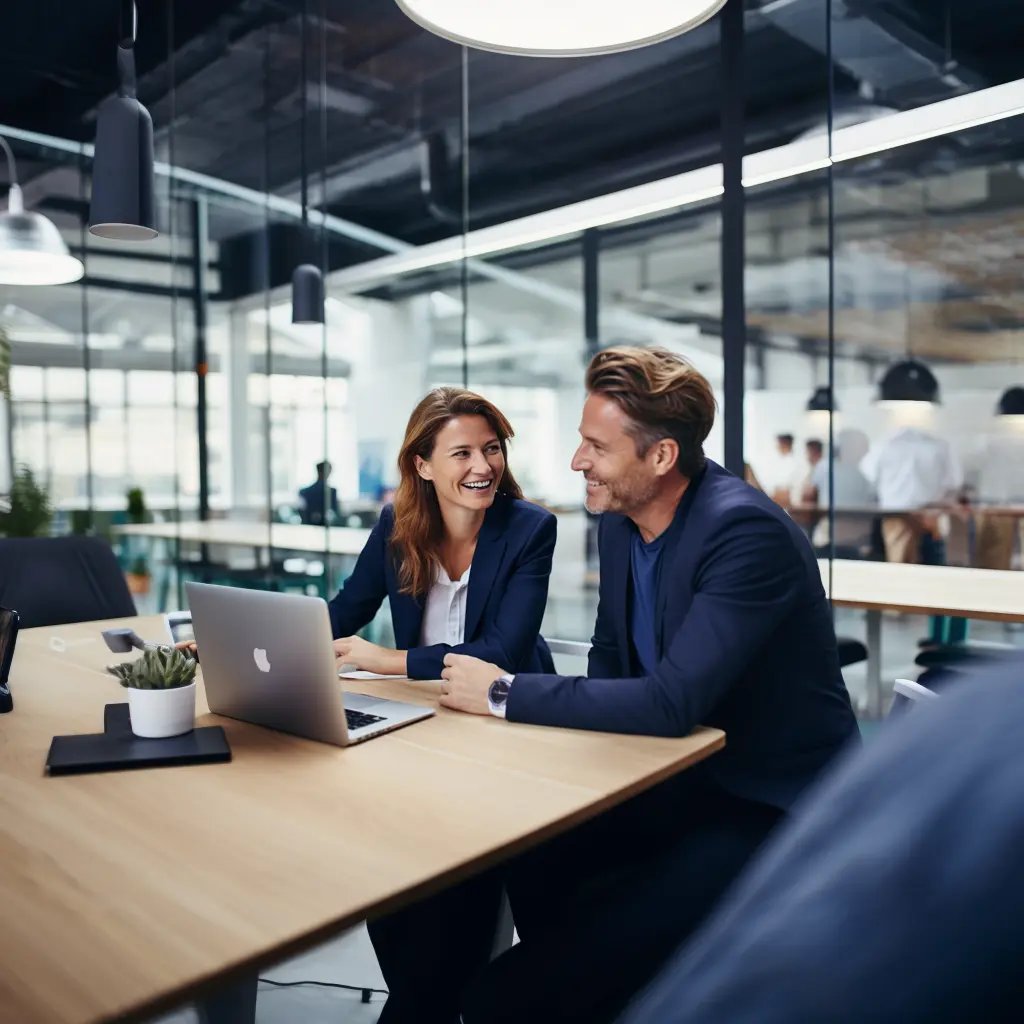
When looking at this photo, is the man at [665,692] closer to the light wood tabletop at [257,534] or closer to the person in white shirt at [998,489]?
the light wood tabletop at [257,534]

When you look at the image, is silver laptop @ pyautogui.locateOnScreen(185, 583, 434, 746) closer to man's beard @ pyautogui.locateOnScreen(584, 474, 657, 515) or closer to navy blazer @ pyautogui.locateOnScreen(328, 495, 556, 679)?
navy blazer @ pyautogui.locateOnScreen(328, 495, 556, 679)

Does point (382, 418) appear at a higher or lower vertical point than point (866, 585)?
higher

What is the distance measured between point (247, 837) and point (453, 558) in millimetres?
1340

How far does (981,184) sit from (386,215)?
4832 mm

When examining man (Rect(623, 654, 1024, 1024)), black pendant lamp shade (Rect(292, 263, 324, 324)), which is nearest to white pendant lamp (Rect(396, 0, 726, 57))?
man (Rect(623, 654, 1024, 1024))

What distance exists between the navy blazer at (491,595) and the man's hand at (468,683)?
0.26 metres

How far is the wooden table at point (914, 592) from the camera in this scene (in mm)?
3494

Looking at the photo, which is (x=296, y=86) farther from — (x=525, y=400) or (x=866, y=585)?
(x=866, y=585)

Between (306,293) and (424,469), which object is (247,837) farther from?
(306,293)

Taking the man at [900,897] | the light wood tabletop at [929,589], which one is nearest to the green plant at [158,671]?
the man at [900,897]

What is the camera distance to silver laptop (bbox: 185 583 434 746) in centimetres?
154

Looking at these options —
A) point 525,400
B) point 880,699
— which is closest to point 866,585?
point 880,699

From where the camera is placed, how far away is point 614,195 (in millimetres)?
6293

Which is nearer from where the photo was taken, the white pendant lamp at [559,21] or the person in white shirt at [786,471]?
the white pendant lamp at [559,21]
